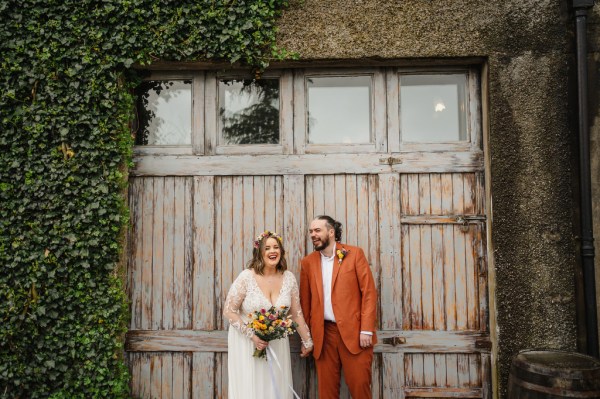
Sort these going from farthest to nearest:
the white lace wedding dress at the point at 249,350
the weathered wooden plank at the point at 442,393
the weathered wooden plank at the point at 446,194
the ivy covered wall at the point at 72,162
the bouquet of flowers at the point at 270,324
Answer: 1. the weathered wooden plank at the point at 446,194
2. the weathered wooden plank at the point at 442,393
3. the ivy covered wall at the point at 72,162
4. the white lace wedding dress at the point at 249,350
5. the bouquet of flowers at the point at 270,324

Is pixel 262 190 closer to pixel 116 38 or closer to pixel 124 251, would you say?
pixel 124 251

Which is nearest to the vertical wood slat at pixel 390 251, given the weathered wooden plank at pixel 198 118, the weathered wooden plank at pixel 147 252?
the weathered wooden plank at pixel 198 118

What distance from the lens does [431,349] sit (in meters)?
4.57

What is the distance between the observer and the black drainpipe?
418 centimetres

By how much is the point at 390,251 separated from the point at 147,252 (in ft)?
8.12

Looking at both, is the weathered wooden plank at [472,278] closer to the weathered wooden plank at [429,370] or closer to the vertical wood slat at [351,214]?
the weathered wooden plank at [429,370]

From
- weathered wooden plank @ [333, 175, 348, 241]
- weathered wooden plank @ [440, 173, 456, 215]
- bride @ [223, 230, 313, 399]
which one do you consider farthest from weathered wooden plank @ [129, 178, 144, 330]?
weathered wooden plank @ [440, 173, 456, 215]

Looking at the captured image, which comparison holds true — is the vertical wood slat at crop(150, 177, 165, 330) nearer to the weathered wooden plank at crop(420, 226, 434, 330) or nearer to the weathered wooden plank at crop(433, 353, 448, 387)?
the weathered wooden plank at crop(420, 226, 434, 330)

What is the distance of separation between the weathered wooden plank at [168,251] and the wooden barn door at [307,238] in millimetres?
10

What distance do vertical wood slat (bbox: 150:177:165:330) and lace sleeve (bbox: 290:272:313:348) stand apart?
4.82ft

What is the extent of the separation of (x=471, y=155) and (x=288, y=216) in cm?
193

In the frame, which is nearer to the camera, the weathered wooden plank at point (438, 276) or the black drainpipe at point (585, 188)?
the black drainpipe at point (585, 188)

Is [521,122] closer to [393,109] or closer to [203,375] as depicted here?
[393,109]

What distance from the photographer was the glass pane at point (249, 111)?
4.86 m
